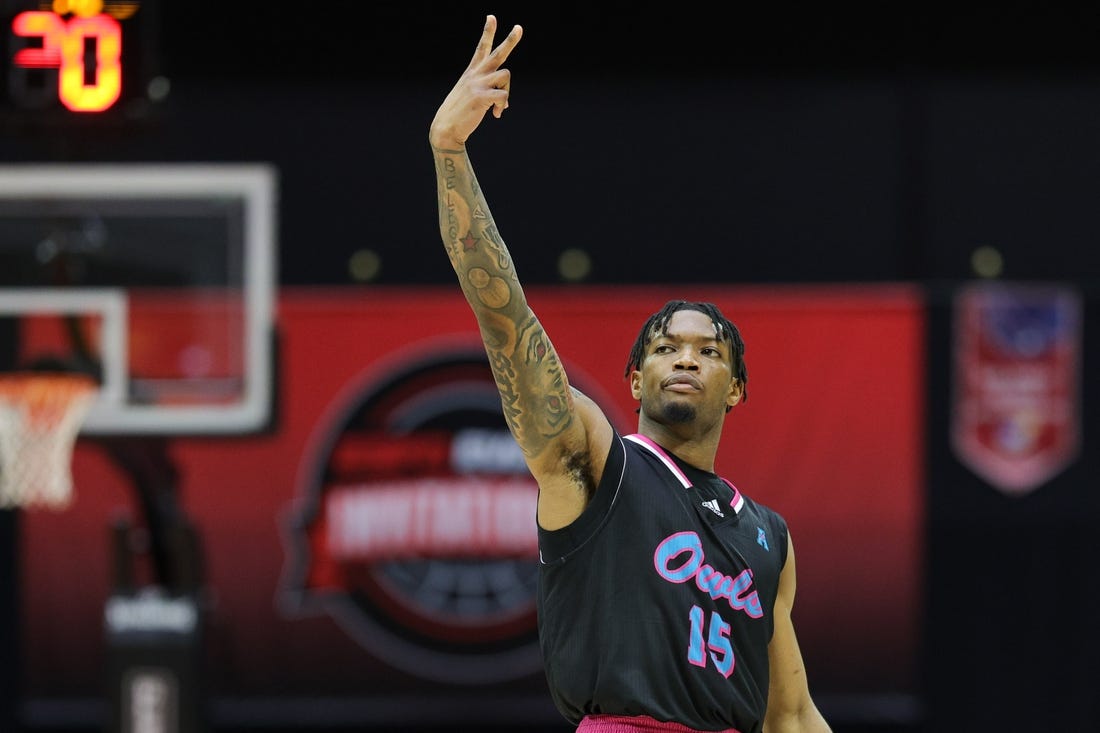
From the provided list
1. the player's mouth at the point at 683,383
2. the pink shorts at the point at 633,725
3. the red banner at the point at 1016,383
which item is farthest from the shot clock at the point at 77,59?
the pink shorts at the point at 633,725

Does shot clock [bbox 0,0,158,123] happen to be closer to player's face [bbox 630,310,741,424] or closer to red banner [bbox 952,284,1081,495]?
red banner [bbox 952,284,1081,495]

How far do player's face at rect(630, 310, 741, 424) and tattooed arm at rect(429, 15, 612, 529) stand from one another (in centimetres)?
21

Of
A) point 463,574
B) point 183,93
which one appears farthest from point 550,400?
point 183,93

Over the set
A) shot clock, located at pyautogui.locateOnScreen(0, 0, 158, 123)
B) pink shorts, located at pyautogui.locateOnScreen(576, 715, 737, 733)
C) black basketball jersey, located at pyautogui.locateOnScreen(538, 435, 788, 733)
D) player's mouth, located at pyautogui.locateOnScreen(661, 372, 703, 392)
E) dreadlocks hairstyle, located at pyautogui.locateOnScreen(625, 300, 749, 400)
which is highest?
shot clock, located at pyautogui.locateOnScreen(0, 0, 158, 123)

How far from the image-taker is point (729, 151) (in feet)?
28.1

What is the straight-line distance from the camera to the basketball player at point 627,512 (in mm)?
2957

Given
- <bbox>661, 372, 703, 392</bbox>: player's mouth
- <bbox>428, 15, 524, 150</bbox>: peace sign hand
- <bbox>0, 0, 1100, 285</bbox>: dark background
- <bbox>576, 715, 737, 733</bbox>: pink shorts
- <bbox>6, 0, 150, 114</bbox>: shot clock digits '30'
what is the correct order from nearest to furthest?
1. <bbox>428, 15, 524, 150</bbox>: peace sign hand
2. <bbox>576, 715, 737, 733</bbox>: pink shorts
3. <bbox>661, 372, 703, 392</bbox>: player's mouth
4. <bbox>6, 0, 150, 114</bbox>: shot clock digits '30'
5. <bbox>0, 0, 1100, 285</bbox>: dark background

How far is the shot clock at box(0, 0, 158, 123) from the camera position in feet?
23.2

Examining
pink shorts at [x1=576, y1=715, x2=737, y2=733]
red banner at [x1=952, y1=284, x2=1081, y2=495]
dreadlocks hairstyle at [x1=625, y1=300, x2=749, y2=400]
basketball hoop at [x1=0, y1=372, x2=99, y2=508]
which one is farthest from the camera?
red banner at [x1=952, y1=284, x2=1081, y2=495]

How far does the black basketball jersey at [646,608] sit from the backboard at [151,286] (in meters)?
5.14

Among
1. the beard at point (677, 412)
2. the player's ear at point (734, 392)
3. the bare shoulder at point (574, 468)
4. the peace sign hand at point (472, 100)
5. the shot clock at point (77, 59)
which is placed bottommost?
the bare shoulder at point (574, 468)

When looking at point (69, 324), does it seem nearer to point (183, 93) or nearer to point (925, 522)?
point (183, 93)

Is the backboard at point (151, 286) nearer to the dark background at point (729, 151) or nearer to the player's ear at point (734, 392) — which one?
the dark background at point (729, 151)

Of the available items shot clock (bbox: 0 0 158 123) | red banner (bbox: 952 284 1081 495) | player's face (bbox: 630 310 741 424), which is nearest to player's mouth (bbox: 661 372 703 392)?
player's face (bbox: 630 310 741 424)
